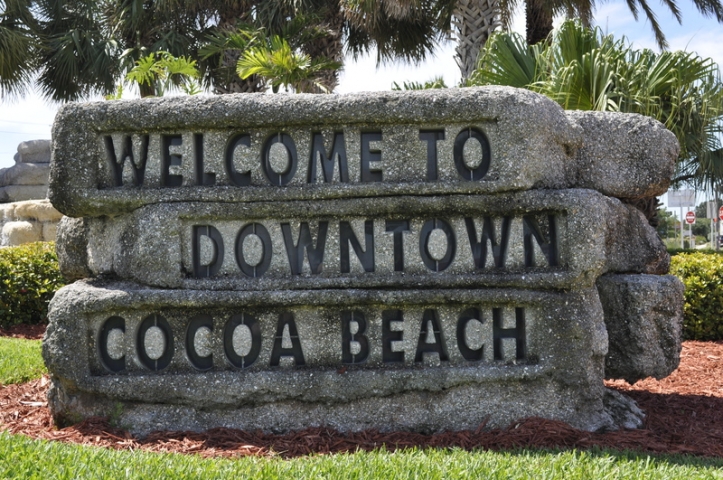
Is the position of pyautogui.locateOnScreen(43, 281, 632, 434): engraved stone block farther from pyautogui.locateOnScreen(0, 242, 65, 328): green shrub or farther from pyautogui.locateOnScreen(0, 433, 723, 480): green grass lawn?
pyautogui.locateOnScreen(0, 242, 65, 328): green shrub

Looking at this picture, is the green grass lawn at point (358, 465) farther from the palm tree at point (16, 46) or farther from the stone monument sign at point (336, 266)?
the palm tree at point (16, 46)

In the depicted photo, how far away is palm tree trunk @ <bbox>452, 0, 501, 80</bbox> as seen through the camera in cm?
1173

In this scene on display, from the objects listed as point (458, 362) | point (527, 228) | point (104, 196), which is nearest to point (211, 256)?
point (104, 196)

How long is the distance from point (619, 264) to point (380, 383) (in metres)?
1.64

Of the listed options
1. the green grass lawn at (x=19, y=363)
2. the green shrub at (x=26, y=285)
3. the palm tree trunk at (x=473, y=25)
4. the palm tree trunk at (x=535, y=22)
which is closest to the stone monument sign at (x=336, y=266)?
the green grass lawn at (x=19, y=363)

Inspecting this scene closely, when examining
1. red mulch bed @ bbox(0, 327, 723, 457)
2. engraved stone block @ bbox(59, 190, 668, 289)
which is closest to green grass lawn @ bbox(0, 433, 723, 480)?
red mulch bed @ bbox(0, 327, 723, 457)

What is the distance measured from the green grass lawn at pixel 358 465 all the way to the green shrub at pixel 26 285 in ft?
19.4

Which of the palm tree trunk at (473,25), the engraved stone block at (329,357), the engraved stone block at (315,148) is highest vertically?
the palm tree trunk at (473,25)

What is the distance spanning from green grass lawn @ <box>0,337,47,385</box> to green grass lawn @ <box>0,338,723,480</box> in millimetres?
2269

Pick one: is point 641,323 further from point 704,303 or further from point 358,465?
point 704,303

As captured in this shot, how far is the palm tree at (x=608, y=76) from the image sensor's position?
23.2 ft

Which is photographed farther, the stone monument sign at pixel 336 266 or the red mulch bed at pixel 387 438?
the stone monument sign at pixel 336 266

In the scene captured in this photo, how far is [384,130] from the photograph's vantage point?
158 inches

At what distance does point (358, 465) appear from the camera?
10.4 feet
